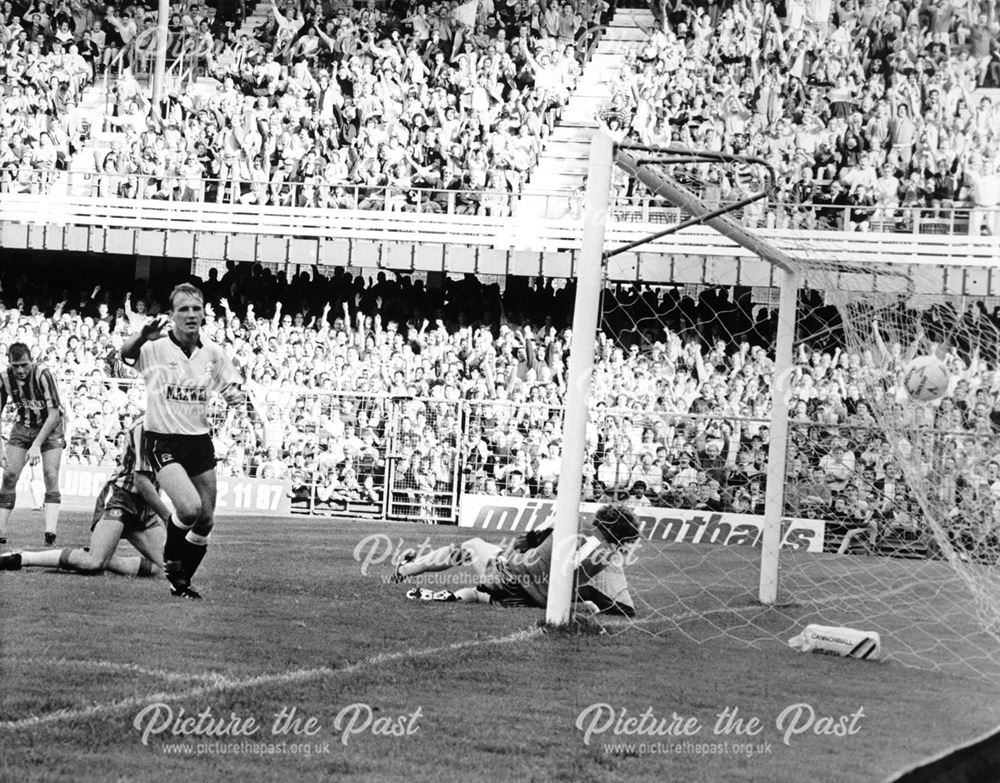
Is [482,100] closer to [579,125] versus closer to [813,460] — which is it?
[579,125]

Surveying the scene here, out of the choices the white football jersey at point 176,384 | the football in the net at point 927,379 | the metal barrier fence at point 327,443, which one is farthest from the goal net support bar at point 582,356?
the metal barrier fence at point 327,443

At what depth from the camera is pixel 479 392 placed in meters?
16.8

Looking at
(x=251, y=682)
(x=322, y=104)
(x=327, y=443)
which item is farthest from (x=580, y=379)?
(x=322, y=104)

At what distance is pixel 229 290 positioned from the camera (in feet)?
64.6

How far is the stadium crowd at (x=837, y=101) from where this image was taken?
17.7 meters

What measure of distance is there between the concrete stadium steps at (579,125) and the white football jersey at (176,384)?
9882 mm

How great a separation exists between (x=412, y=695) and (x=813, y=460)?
961 cm

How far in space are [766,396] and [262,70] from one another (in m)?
10.2

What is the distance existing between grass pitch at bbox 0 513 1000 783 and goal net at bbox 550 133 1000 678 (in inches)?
18.3

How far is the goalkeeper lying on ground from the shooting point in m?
8.52

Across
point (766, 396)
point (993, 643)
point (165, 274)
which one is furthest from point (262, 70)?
point (993, 643)

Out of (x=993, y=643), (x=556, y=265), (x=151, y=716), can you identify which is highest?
(x=556, y=265)

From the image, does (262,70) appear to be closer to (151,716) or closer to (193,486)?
(193,486)

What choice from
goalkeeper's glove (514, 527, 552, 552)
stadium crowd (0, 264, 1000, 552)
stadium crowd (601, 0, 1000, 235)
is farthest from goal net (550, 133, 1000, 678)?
stadium crowd (601, 0, 1000, 235)
